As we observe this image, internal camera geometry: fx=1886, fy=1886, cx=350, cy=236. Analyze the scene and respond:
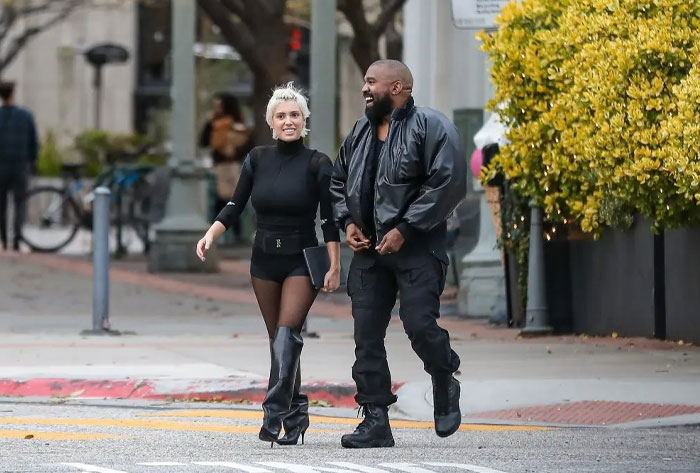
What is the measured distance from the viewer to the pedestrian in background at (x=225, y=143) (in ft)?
81.1

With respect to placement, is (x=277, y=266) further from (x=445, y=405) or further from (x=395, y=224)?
(x=445, y=405)

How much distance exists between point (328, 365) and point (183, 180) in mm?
9875

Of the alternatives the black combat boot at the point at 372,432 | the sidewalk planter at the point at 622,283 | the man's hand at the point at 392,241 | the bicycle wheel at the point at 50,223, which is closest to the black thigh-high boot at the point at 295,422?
the black combat boot at the point at 372,432

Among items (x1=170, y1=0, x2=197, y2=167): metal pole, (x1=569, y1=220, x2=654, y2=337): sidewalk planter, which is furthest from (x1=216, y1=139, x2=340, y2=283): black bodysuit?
(x1=170, y1=0, x2=197, y2=167): metal pole

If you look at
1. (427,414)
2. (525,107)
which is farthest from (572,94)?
(427,414)

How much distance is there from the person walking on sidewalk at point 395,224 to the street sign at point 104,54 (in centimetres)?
2823

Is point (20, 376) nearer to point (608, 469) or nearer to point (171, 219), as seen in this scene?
point (608, 469)

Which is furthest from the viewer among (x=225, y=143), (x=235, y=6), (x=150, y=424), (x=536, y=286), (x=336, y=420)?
(x=225, y=143)

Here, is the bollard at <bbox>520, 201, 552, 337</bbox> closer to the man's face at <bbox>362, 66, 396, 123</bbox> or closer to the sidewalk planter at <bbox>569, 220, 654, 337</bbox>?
the sidewalk planter at <bbox>569, 220, 654, 337</bbox>

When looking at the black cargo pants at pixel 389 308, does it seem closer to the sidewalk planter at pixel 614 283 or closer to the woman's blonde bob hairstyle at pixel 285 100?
the woman's blonde bob hairstyle at pixel 285 100

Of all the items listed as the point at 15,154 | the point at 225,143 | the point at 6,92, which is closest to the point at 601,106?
the point at 15,154

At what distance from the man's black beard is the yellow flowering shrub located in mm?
3239

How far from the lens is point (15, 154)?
2275cm

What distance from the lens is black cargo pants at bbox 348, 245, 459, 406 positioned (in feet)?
27.8
